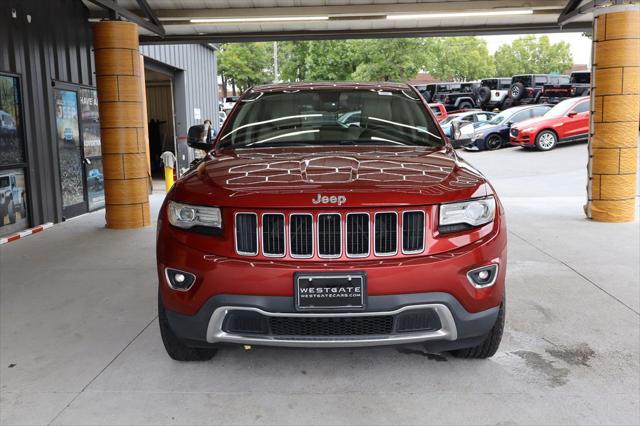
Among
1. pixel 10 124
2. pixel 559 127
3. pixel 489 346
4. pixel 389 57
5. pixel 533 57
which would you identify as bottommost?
pixel 489 346

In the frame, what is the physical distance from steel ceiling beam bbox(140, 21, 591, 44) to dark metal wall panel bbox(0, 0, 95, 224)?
6.26 ft

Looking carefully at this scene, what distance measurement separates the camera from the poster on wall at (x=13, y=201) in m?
8.09

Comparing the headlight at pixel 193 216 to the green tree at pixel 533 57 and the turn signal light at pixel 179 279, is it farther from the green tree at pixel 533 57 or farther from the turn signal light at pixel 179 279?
the green tree at pixel 533 57

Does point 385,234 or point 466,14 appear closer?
point 385,234

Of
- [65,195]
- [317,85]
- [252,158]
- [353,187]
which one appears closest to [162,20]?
[65,195]

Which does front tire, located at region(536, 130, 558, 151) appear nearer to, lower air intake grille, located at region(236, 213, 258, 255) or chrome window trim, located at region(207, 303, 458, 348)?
chrome window trim, located at region(207, 303, 458, 348)

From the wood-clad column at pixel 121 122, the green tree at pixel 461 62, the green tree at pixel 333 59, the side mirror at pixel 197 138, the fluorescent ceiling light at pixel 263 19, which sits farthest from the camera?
the green tree at pixel 461 62

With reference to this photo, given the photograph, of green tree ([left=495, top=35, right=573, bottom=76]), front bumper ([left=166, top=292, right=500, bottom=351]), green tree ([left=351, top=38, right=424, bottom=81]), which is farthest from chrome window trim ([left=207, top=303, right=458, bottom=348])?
green tree ([left=495, top=35, right=573, bottom=76])

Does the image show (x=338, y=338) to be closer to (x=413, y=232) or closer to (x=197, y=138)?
(x=413, y=232)

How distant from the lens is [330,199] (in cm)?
298

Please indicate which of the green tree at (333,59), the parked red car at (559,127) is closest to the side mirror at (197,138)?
the parked red car at (559,127)

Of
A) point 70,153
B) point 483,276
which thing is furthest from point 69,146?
point 483,276

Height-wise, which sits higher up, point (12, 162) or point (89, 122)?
point (89, 122)

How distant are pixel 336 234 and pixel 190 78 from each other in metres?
17.8
